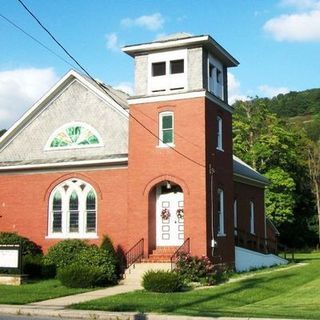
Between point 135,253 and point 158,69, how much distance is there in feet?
26.8

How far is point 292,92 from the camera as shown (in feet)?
446

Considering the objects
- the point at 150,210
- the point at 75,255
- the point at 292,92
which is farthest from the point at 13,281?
the point at 292,92

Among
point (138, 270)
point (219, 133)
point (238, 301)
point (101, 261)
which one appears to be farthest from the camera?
point (219, 133)

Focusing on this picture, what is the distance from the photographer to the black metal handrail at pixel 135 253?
25281 millimetres

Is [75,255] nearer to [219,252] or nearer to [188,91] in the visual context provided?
[219,252]

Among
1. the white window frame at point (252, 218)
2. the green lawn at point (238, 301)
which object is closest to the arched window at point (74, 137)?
the green lawn at point (238, 301)

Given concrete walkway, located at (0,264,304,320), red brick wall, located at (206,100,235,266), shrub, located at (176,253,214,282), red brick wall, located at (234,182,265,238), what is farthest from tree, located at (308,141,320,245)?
concrete walkway, located at (0,264,304,320)

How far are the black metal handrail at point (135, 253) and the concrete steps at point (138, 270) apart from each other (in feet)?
1.50

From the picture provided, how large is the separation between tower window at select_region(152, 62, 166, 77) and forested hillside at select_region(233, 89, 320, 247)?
28.0 m

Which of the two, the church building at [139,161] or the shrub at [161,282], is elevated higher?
the church building at [139,161]

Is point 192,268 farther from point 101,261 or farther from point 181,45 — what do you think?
point 181,45

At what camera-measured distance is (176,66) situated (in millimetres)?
26547

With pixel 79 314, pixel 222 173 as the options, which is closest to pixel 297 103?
pixel 222 173

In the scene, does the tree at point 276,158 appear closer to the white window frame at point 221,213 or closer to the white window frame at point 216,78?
the white window frame at point 216,78
